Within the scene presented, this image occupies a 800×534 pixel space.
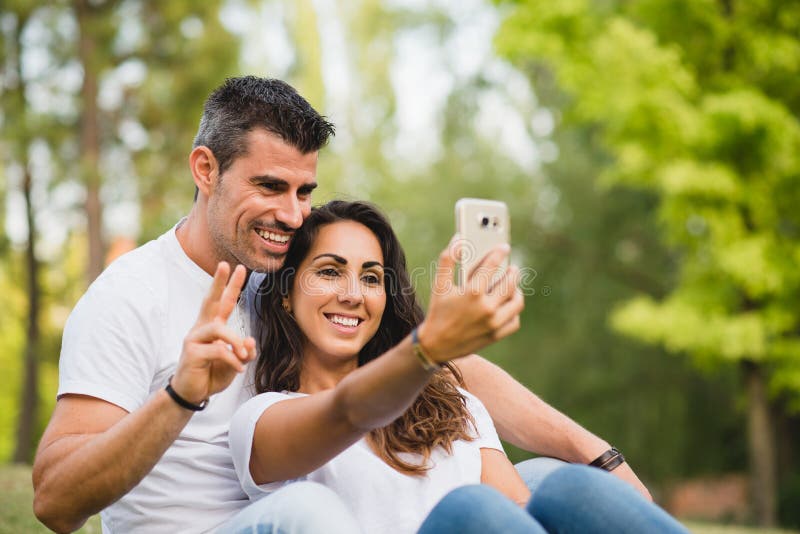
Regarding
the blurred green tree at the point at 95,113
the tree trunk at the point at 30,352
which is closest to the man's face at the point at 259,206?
the blurred green tree at the point at 95,113

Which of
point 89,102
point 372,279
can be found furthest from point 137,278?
point 89,102

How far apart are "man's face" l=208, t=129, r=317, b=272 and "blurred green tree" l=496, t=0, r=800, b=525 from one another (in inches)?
264

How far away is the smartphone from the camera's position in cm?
196

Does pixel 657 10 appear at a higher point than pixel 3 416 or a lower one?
higher

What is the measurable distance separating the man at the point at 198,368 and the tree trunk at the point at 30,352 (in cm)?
1239

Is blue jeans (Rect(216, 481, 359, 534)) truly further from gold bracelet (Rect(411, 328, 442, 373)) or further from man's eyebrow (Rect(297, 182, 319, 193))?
man's eyebrow (Rect(297, 182, 319, 193))

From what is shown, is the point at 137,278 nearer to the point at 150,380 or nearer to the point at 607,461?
the point at 150,380

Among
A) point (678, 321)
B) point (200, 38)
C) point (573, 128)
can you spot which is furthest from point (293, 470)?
point (200, 38)

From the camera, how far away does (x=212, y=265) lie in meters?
2.72

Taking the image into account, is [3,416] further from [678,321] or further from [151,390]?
[151,390]

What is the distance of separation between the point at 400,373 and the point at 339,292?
2.64 feet

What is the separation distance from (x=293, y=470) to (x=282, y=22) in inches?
592

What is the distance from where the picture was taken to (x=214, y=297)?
2.01 meters

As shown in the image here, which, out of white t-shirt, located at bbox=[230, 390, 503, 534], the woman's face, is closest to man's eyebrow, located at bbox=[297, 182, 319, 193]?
the woman's face
